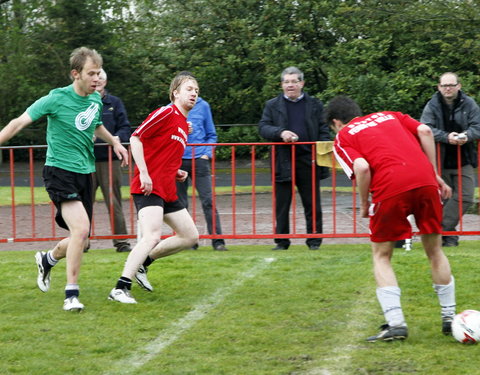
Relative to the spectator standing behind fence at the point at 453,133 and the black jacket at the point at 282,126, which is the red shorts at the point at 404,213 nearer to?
the spectator standing behind fence at the point at 453,133

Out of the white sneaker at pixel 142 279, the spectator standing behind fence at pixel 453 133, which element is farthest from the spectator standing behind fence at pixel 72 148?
the spectator standing behind fence at pixel 453 133

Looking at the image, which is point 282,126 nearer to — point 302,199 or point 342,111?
point 302,199

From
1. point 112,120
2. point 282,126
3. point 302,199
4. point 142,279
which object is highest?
point 112,120

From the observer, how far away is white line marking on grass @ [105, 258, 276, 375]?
16.6 feet

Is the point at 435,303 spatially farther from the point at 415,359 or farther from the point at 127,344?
the point at 127,344

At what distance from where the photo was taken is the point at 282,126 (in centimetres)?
985

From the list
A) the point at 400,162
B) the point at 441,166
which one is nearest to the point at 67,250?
the point at 400,162

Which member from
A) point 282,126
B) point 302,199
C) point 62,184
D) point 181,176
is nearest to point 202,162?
point 282,126

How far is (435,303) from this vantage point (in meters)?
6.53

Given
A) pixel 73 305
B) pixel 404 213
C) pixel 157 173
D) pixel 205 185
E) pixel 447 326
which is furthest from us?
pixel 205 185

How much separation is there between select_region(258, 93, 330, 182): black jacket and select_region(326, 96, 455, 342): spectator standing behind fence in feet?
13.9

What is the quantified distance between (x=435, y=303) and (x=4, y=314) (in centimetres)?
326

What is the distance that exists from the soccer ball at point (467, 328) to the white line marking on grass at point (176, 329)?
1797mm

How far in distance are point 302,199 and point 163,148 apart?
348 centimetres
